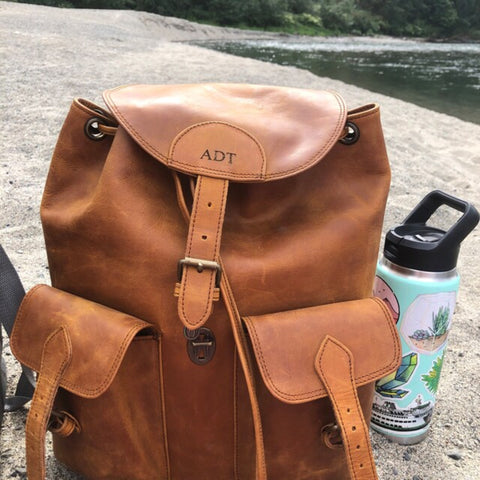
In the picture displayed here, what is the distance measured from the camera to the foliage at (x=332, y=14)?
29.6m

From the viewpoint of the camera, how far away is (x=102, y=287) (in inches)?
39.5

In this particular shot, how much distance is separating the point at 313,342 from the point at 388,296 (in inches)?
13.1

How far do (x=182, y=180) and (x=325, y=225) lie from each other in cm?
29

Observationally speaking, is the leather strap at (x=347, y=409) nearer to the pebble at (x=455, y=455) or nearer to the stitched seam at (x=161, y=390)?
the stitched seam at (x=161, y=390)

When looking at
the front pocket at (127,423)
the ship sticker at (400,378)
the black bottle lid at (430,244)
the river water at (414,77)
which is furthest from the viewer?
the river water at (414,77)

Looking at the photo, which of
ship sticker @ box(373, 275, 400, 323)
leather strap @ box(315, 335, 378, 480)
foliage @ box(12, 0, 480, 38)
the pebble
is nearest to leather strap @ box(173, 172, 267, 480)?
leather strap @ box(315, 335, 378, 480)

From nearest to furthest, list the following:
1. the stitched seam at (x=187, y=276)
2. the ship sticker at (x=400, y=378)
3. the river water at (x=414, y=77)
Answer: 1. the stitched seam at (x=187, y=276)
2. the ship sticker at (x=400, y=378)
3. the river water at (x=414, y=77)

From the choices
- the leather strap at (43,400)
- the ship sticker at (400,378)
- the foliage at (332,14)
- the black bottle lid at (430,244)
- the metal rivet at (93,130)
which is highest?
the metal rivet at (93,130)

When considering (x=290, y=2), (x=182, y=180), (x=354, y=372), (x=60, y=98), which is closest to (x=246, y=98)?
(x=182, y=180)

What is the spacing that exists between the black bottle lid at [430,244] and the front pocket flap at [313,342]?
0.16 metres

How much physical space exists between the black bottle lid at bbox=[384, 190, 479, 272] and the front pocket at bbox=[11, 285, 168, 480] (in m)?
0.56

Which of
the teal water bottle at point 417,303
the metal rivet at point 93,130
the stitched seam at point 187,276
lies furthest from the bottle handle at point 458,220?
the metal rivet at point 93,130

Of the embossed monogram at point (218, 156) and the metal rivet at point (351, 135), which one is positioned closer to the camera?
the embossed monogram at point (218, 156)

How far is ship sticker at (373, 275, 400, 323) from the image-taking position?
3.91 ft
